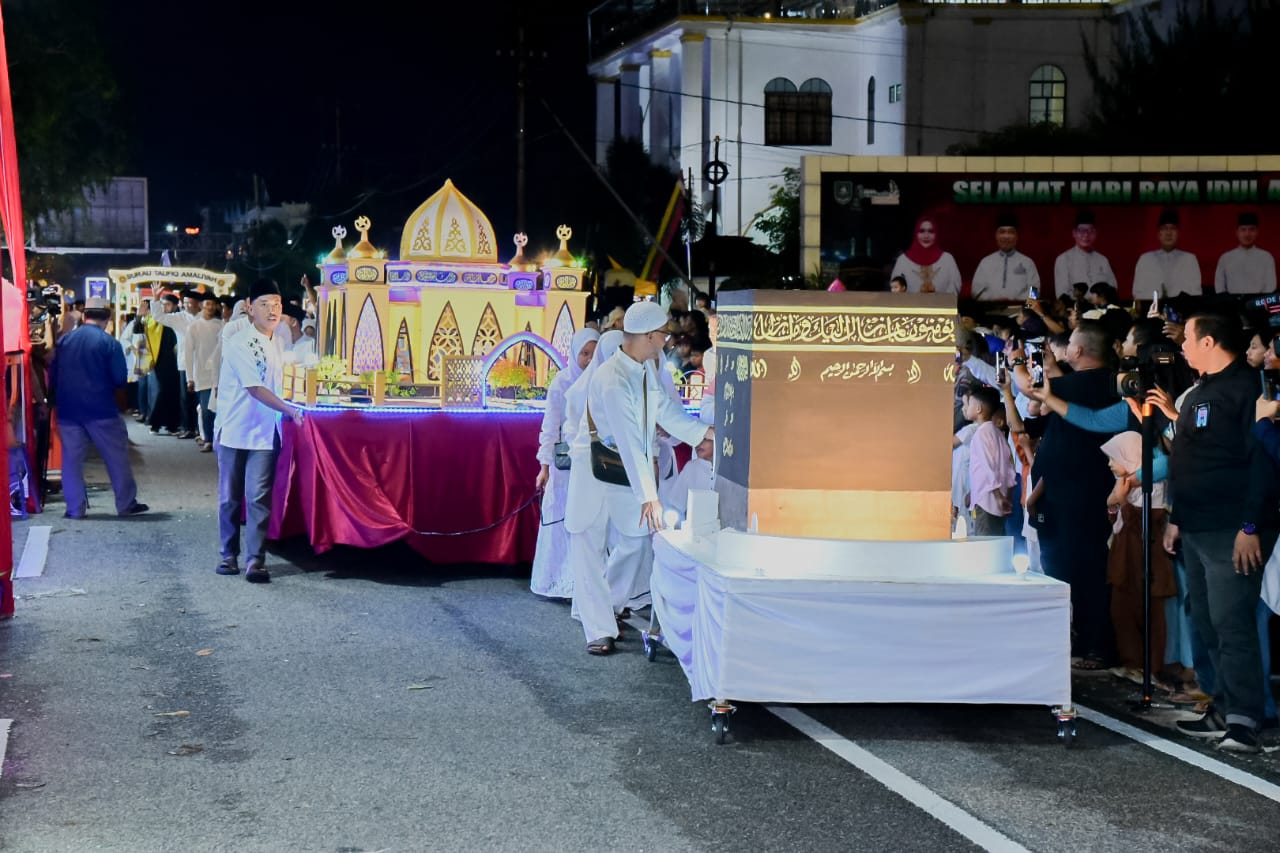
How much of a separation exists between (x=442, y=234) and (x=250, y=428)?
155 inches

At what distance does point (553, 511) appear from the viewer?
10086mm

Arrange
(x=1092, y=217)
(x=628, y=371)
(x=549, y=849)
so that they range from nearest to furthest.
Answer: (x=549, y=849)
(x=628, y=371)
(x=1092, y=217)

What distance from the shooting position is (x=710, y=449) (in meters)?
8.62

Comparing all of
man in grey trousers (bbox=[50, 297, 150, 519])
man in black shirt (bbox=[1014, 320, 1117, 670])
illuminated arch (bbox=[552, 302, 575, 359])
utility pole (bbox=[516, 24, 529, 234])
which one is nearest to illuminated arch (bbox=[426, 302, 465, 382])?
illuminated arch (bbox=[552, 302, 575, 359])

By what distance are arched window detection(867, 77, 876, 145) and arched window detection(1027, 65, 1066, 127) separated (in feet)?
13.7

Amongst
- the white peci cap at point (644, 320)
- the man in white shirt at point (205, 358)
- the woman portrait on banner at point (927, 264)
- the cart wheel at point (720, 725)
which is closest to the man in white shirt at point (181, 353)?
the man in white shirt at point (205, 358)

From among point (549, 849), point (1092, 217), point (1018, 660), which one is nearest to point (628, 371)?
point (1018, 660)

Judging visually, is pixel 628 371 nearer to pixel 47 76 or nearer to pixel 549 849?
pixel 549 849

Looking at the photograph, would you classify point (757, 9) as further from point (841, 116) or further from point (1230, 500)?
point (1230, 500)

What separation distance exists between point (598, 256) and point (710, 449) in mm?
36238

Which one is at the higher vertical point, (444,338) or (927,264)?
(927,264)

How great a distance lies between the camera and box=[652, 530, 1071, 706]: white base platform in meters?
6.48

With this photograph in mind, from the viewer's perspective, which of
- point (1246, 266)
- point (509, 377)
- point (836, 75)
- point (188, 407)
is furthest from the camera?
point (836, 75)

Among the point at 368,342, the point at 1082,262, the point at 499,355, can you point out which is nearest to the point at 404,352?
the point at 368,342
